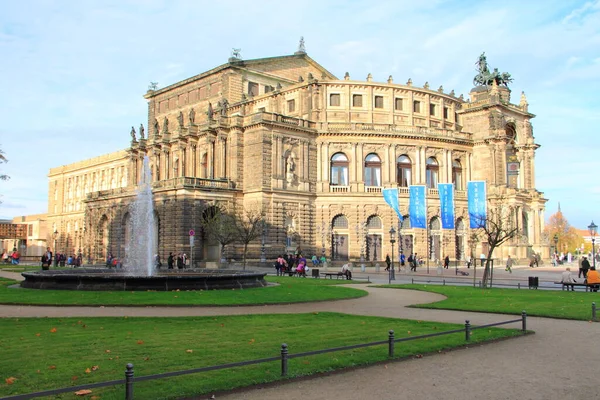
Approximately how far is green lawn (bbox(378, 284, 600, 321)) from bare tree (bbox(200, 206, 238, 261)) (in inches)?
1071

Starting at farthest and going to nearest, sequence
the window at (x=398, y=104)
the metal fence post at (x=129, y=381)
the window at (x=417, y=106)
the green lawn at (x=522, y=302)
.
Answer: the window at (x=417, y=106)
the window at (x=398, y=104)
the green lawn at (x=522, y=302)
the metal fence post at (x=129, y=381)

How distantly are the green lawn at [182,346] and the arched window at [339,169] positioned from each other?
1957 inches

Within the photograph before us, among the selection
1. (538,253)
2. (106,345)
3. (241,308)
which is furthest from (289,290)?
(538,253)

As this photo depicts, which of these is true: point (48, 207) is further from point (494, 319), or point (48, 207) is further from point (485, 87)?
point (494, 319)

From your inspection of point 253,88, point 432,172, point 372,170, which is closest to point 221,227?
point 372,170

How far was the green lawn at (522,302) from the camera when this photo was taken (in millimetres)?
22578

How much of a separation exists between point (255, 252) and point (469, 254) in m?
27.1

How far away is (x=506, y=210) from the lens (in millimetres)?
71625

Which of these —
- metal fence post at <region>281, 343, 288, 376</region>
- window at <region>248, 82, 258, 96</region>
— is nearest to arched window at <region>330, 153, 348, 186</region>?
window at <region>248, 82, 258, 96</region>

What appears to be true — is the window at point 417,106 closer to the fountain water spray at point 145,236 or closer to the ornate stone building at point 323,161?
the ornate stone building at point 323,161

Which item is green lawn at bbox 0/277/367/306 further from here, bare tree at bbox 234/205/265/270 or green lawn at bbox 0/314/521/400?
bare tree at bbox 234/205/265/270

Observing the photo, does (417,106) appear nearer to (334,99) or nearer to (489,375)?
(334,99)

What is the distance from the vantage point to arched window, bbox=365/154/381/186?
231 feet

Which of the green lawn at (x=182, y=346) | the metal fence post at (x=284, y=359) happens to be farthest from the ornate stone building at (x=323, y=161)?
Result: the metal fence post at (x=284, y=359)
